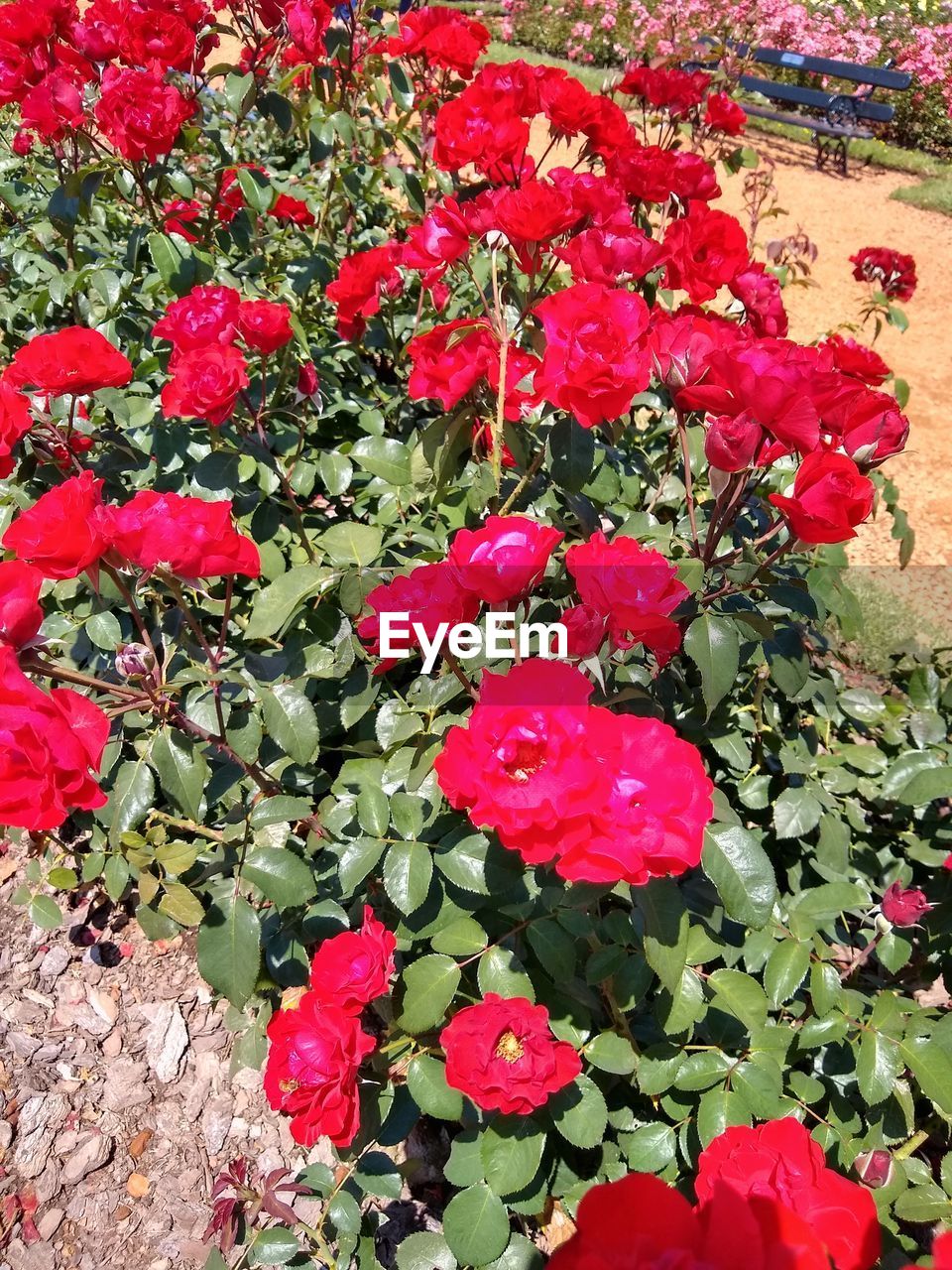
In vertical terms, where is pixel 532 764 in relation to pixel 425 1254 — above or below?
above

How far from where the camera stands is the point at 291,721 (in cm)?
126

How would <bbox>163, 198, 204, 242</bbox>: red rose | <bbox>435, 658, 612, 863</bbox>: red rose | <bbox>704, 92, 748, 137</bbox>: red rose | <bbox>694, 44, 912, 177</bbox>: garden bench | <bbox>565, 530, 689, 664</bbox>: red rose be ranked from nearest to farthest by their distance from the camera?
<bbox>435, 658, 612, 863</bbox>: red rose
<bbox>565, 530, 689, 664</bbox>: red rose
<bbox>163, 198, 204, 242</bbox>: red rose
<bbox>704, 92, 748, 137</bbox>: red rose
<bbox>694, 44, 912, 177</bbox>: garden bench

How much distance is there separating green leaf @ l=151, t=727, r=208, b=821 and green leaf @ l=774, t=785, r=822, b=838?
104 cm

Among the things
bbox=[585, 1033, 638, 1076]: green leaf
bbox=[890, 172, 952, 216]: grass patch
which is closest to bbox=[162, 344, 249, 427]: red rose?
bbox=[585, 1033, 638, 1076]: green leaf

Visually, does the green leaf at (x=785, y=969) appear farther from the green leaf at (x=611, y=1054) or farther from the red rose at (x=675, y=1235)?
the red rose at (x=675, y=1235)

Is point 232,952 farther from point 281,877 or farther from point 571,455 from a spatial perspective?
point 571,455

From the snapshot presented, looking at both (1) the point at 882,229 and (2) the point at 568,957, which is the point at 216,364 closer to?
(2) the point at 568,957

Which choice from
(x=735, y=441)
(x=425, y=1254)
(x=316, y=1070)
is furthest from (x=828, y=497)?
(x=425, y=1254)

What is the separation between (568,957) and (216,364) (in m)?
1.04

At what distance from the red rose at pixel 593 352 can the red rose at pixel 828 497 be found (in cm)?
26

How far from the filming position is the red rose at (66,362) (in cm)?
128

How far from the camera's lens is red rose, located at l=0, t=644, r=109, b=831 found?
84cm

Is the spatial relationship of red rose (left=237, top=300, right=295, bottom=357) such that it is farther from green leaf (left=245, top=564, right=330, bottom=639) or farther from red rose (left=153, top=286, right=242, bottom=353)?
green leaf (left=245, top=564, right=330, bottom=639)

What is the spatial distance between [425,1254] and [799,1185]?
77 centimetres
